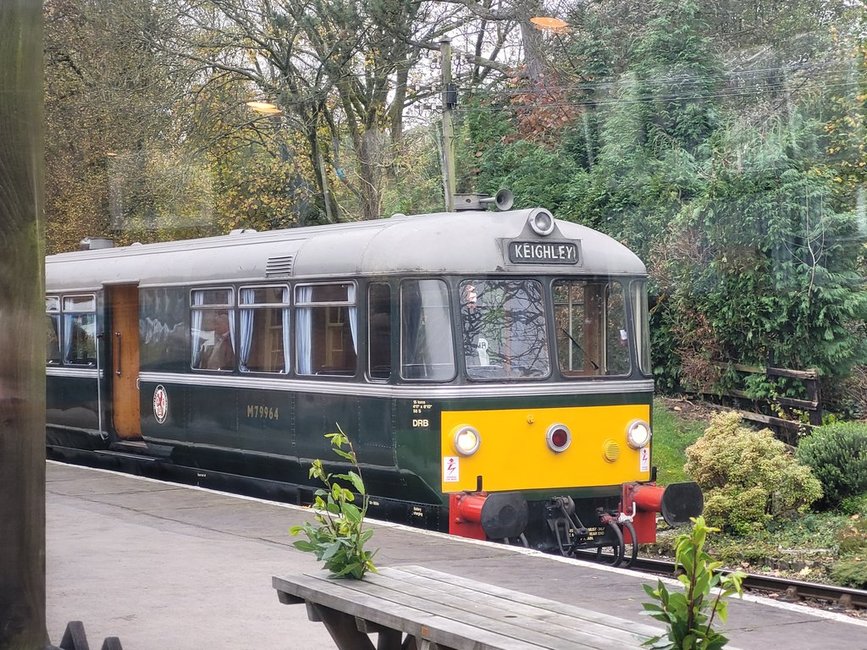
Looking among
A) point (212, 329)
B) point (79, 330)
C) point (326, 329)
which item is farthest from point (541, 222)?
point (79, 330)

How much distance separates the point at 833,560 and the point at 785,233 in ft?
29.6

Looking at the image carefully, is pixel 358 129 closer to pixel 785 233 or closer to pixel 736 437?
pixel 785 233

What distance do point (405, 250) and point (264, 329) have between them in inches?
90.9

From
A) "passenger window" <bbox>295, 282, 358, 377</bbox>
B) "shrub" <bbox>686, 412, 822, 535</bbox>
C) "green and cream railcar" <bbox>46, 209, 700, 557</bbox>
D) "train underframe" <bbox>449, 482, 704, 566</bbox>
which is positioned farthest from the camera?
"shrub" <bbox>686, 412, 822, 535</bbox>

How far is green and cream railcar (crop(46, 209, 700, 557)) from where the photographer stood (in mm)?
11039

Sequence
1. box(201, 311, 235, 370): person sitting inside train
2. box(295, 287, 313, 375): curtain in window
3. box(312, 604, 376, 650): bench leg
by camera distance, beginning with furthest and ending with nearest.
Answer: box(201, 311, 235, 370): person sitting inside train < box(295, 287, 313, 375): curtain in window < box(312, 604, 376, 650): bench leg

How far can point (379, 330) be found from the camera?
11469 mm

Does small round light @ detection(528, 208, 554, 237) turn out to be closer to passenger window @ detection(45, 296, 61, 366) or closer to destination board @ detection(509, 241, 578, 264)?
destination board @ detection(509, 241, 578, 264)

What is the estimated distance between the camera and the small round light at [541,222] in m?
11.6

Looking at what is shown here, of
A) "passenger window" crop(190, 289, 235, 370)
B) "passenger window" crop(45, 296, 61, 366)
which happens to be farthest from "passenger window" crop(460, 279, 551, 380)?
"passenger window" crop(45, 296, 61, 366)

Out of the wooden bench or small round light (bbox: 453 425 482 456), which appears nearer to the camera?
the wooden bench

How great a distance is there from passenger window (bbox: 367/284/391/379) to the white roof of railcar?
181 mm

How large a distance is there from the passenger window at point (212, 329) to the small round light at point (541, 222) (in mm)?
3532

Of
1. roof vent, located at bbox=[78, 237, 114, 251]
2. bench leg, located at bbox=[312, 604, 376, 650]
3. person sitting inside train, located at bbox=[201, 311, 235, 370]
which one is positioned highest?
roof vent, located at bbox=[78, 237, 114, 251]
